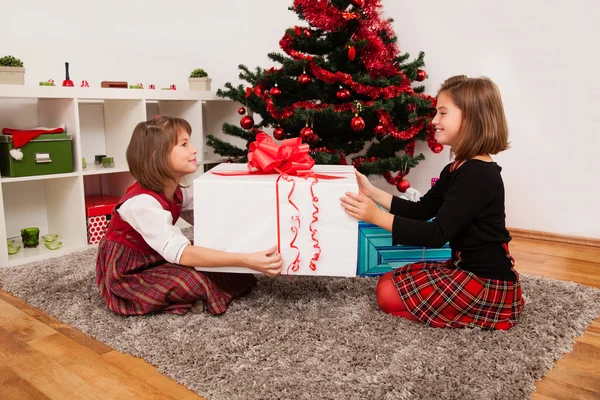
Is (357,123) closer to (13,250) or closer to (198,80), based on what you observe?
(198,80)

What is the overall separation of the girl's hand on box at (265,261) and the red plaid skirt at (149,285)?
0.57 ft

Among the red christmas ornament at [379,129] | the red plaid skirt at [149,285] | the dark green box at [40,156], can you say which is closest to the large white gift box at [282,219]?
the red plaid skirt at [149,285]

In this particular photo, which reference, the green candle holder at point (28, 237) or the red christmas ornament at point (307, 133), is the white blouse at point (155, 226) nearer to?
the red christmas ornament at point (307, 133)

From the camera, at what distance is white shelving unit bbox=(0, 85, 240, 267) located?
79.3 inches

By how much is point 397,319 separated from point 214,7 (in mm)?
2200

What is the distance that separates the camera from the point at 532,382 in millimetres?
1104

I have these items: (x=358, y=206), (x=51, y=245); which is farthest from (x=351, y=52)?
(x=51, y=245)

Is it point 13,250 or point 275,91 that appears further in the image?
point 275,91

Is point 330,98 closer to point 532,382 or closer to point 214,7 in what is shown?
point 214,7

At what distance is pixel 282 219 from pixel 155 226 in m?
0.33

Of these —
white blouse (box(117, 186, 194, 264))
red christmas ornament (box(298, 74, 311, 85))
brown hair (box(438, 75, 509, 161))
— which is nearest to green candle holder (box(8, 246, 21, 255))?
white blouse (box(117, 186, 194, 264))

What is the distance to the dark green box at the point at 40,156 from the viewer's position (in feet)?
6.30

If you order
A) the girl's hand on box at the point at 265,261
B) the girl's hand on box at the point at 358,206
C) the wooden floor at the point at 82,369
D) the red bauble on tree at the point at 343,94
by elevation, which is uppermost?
the red bauble on tree at the point at 343,94

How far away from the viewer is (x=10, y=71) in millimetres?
1864
